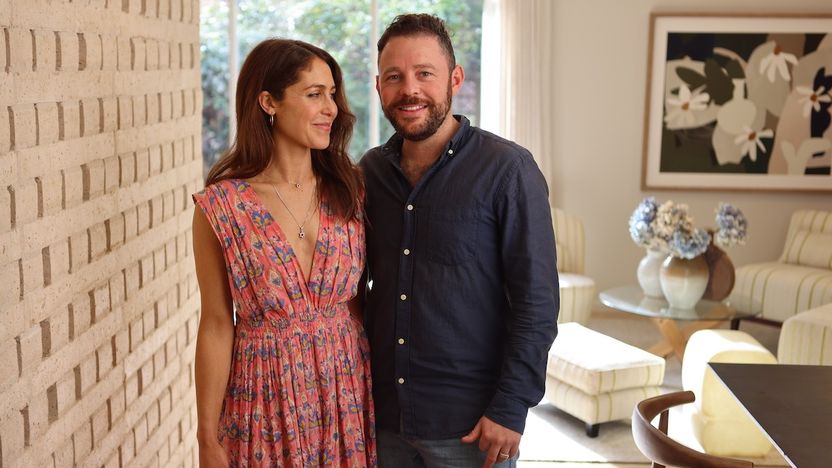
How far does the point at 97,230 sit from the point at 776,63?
5800 millimetres

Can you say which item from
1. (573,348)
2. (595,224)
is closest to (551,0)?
(595,224)

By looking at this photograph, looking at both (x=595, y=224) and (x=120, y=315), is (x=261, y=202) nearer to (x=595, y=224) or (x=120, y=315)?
(x=120, y=315)

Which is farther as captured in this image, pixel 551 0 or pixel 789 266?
pixel 551 0

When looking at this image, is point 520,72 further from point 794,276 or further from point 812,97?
point 794,276

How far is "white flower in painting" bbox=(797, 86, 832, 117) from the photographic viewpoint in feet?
22.3

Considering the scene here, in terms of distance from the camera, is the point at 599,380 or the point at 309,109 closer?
the point at 309,109

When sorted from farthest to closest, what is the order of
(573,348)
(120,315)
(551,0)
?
(551,0), (573,348), (120,315)

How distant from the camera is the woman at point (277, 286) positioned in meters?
2.08

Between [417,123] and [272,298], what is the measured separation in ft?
1.57

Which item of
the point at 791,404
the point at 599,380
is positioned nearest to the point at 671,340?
the point at 599,380

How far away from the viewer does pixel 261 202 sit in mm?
2111

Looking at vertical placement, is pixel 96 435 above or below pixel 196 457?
above

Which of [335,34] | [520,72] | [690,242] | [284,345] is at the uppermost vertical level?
[335,34]

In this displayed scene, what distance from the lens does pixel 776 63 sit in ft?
22.2
